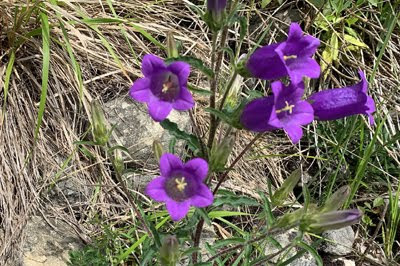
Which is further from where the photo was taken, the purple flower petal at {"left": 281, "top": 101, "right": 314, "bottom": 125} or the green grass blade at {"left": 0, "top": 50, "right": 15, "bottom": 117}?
the green grass blade at {"left": 0, "top": 50, "right": 15, "bottom": 117}

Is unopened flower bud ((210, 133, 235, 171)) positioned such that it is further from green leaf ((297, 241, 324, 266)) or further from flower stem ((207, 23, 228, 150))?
green leaf ((297, 241, 324, 266))

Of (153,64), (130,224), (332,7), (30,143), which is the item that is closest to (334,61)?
(332,7)

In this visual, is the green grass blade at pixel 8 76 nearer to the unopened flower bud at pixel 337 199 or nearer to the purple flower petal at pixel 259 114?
the purple flower petal at pixel 259 114

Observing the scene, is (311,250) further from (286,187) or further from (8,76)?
(8,76)

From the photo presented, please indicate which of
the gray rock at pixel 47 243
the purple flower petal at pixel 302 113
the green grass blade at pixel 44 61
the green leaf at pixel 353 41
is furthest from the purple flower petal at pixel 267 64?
the green leaf at pixel 353 41

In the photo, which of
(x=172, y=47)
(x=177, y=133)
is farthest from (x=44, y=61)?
(x=177, y=133)

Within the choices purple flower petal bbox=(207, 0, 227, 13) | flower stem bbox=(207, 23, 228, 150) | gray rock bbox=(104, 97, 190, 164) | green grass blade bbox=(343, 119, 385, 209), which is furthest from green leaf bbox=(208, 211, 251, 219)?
purple flower petal bbox=(207, 0, 227, 13)
